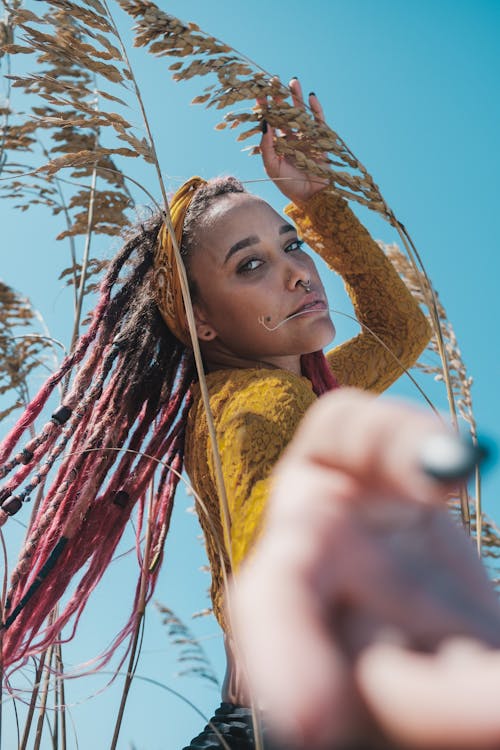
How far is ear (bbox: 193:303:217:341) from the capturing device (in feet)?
4.83

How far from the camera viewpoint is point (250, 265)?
1.43 meters

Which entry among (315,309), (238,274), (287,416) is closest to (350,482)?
(287,416)

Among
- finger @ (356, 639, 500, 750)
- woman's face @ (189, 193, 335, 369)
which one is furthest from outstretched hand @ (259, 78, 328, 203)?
finger @ (356, 639, 500, 750)

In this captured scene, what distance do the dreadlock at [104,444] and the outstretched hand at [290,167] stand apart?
0.11 m

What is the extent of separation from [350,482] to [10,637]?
1.12 m

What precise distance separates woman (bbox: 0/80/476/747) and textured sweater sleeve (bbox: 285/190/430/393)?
173 millimetres

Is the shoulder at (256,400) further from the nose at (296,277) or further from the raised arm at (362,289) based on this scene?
the raised arm at (362,289)

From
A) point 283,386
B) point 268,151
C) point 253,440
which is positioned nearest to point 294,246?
point 268,151

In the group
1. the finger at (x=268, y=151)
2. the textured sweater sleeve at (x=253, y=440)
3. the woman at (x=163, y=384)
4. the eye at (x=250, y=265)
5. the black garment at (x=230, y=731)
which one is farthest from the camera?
the finger at (x=268, y=151)

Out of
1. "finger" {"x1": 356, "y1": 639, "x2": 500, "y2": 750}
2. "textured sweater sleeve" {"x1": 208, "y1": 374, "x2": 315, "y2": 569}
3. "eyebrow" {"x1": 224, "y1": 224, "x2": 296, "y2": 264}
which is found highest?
"eyebrow" {"x1": 224, "y1": 224, "x2": 296, "y2": 264}

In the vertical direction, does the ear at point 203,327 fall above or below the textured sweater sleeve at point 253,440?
above

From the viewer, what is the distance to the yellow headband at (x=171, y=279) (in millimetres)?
1470

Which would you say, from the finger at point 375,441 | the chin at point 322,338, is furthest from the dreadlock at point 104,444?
the finger at point 375,441

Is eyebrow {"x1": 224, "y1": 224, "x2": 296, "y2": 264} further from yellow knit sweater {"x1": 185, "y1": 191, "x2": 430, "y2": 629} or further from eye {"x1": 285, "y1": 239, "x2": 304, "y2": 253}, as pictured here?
yellow knit sweater {"x1": 185, "y1": 191, "x2": 430, "y2": 629}
